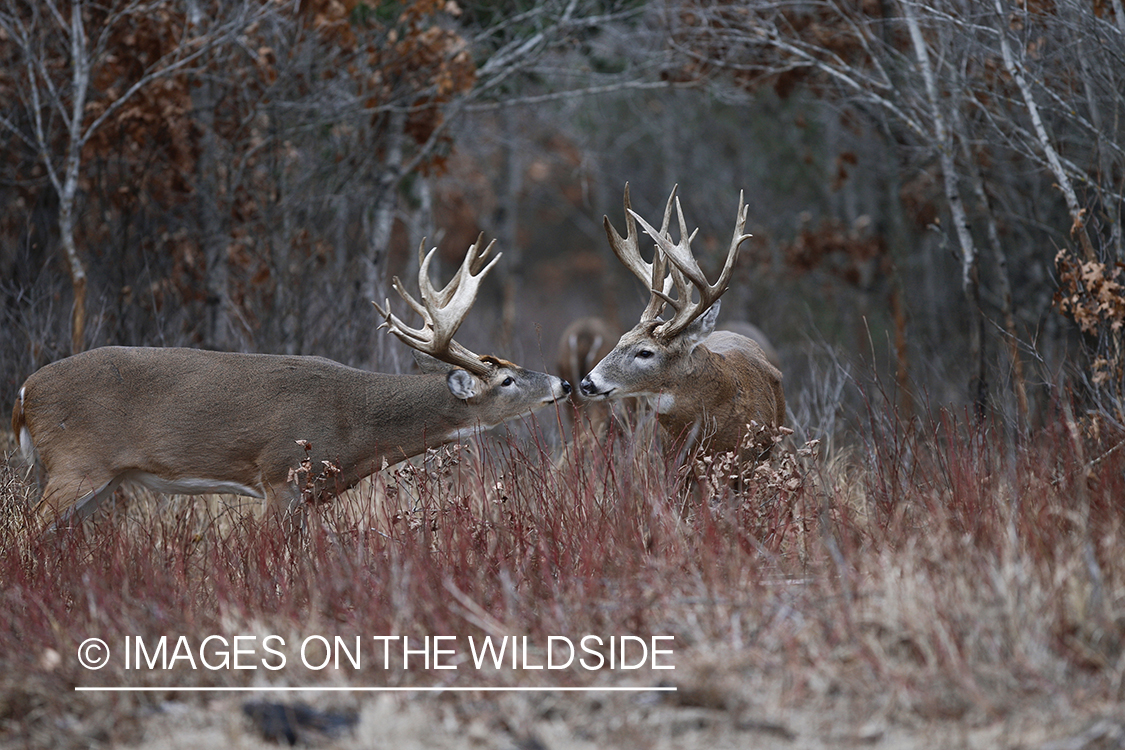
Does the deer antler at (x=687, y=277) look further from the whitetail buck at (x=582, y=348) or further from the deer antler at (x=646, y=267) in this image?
the whitetail buck at (x=582, y=348)

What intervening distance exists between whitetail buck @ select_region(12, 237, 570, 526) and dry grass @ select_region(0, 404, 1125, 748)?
341 millimetres

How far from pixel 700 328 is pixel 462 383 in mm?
1358

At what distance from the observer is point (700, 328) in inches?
253

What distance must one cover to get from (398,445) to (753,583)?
2.72 meters

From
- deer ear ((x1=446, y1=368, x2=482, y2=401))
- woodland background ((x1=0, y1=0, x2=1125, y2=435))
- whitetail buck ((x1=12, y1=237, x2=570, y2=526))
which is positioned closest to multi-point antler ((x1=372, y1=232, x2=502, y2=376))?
whitetail buck ((x1=12, y1=237, x2=570, y2=526))

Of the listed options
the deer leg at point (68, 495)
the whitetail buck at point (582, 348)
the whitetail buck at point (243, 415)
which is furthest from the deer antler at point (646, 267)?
the whitetail buck at point (582, 348)

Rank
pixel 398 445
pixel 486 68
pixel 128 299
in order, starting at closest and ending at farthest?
pixel 398 445
pixel 128 299
pixel 486 68

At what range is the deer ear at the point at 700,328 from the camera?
6387 mm

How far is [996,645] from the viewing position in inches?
132

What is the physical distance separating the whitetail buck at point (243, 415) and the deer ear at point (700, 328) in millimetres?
745

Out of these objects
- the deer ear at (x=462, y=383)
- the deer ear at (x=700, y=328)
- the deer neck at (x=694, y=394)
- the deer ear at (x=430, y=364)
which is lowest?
the deer neck at (x=694, y=394)

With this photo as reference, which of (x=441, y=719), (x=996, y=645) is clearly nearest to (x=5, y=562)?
(x=441, y=719)

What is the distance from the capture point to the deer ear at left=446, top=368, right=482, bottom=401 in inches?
245

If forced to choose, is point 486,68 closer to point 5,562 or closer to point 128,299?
point 128,299
